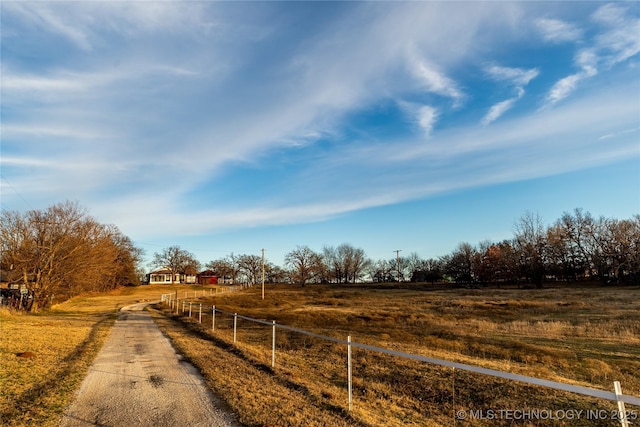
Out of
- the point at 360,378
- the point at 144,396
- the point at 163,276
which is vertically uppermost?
the point at 163,276

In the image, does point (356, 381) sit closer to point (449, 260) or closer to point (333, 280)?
point (449, 260)

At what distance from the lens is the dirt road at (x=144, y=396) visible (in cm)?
583

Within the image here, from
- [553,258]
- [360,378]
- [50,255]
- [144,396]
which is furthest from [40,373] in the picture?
[553,258]

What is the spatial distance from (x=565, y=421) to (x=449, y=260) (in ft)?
347

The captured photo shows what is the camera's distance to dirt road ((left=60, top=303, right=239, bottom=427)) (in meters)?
5.83

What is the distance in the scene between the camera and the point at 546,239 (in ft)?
264

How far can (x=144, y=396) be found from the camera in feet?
23.4

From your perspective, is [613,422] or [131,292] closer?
[613,422]

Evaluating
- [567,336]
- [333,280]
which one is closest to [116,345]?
[567,336]

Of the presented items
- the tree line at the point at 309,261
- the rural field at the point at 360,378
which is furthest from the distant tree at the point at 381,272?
the rural field at the point at 360,378
